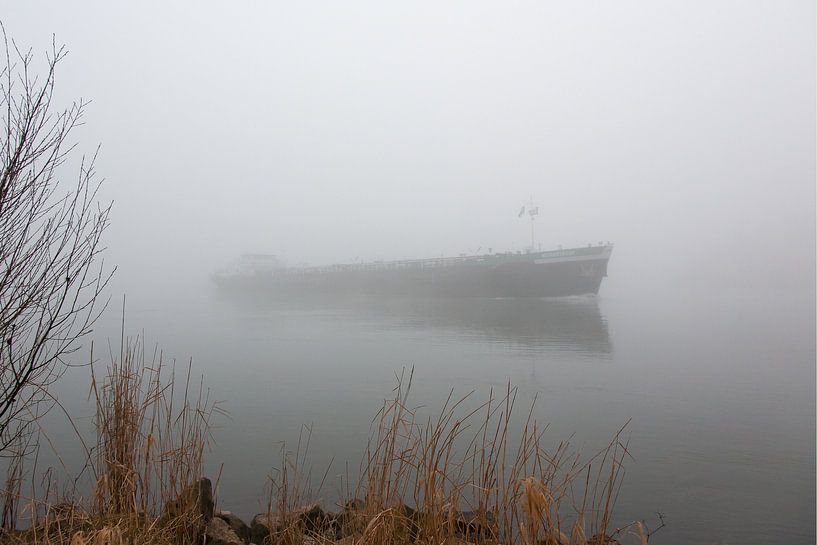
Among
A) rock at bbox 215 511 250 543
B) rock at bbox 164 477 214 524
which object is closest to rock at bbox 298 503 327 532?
rock at bbox 215 511 250 543

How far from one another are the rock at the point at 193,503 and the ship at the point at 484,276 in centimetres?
2366

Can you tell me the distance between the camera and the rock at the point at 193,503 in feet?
7.91

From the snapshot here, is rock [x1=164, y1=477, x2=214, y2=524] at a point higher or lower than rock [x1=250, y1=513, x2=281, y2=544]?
higher

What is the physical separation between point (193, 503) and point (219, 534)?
23cm

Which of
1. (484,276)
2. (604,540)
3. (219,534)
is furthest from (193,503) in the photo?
(484,276)

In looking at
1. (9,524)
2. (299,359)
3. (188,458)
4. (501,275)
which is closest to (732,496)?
(188,458)

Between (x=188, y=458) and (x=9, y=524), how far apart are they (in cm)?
113

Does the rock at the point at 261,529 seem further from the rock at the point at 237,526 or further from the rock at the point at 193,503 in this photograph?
the rock at the point at 193,503

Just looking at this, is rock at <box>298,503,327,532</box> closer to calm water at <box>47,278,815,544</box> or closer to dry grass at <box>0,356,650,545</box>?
dry grass at <box>0,356,650,545</box>

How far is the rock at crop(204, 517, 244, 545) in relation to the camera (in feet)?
7.98

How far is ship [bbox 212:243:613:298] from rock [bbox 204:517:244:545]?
23681 mm

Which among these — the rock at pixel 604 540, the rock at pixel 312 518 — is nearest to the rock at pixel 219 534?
the rock at pixel 312 518

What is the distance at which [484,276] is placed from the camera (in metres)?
26.1

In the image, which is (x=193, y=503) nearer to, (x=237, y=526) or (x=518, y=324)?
(x=237, y=526)
